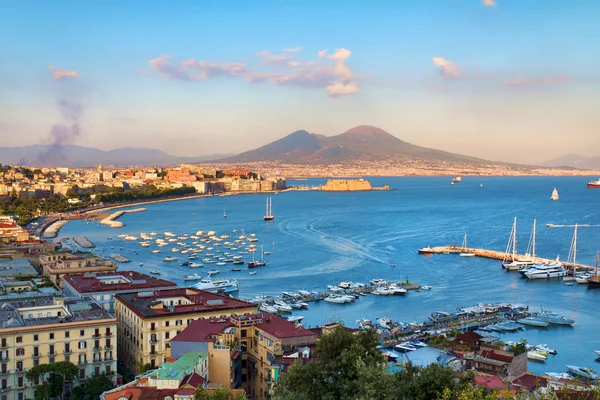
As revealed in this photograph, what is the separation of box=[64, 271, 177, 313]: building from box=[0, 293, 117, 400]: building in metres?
2.18

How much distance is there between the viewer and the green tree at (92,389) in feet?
31.0

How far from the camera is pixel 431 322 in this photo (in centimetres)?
1599

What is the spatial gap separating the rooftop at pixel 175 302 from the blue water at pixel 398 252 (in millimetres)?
4394

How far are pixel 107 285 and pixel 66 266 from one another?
337 centimetres

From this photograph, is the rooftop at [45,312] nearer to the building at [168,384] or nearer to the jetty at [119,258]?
the building at [168,384]

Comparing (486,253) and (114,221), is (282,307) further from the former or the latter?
(114,221)

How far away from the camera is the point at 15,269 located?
1742cm

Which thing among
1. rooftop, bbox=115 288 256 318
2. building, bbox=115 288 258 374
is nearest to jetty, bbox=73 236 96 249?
rooftop, bbox=115 288 256 318

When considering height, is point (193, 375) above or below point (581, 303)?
above

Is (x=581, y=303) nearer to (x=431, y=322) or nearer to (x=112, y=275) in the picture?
(x=431, y=322)

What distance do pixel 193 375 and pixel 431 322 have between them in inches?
372

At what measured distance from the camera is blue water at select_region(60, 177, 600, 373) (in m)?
17.8

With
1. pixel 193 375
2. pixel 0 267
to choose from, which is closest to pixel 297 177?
pixel 0 267

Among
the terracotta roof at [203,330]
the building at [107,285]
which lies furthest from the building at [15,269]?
the terracotta roof at [203,330]
